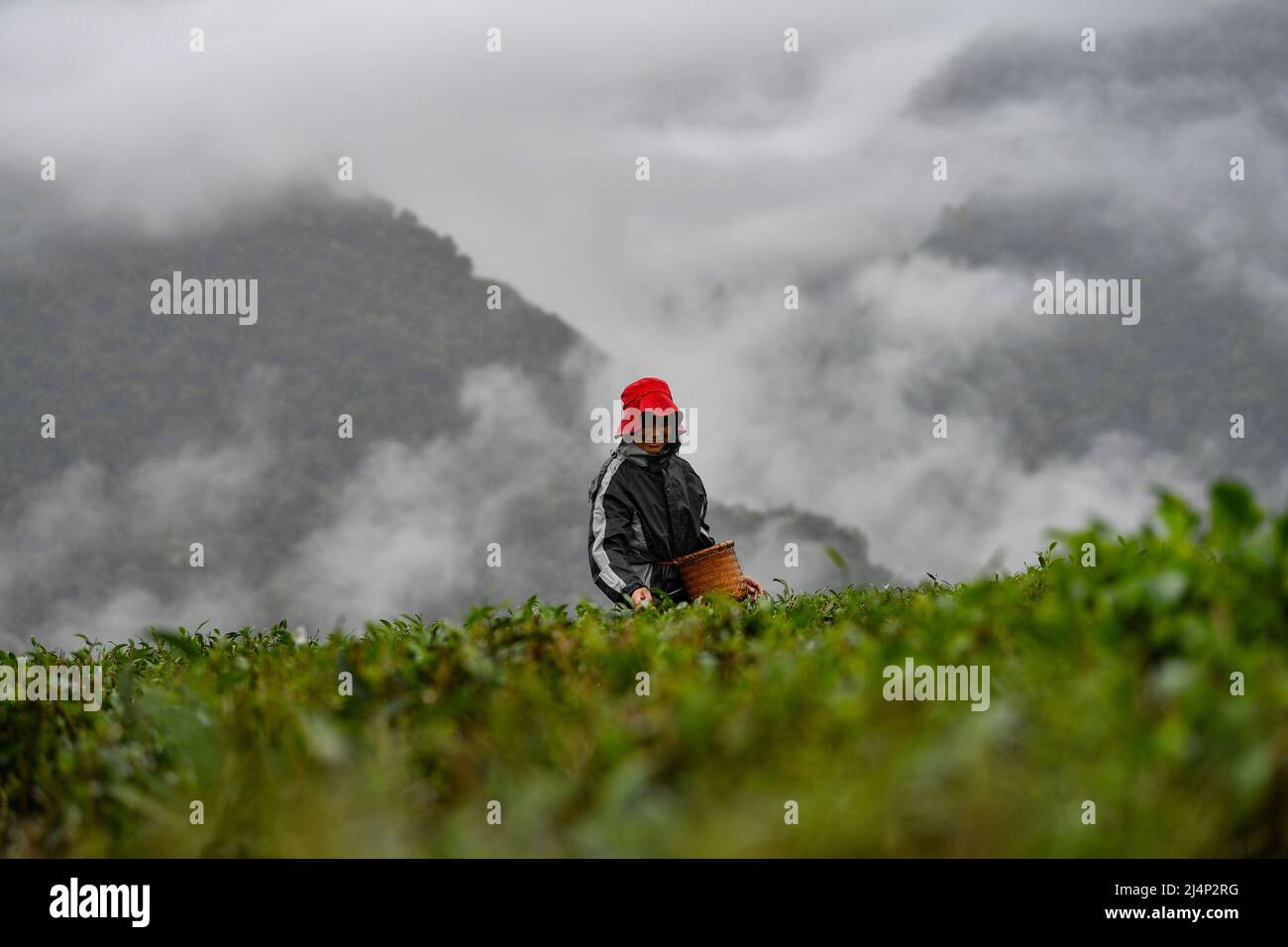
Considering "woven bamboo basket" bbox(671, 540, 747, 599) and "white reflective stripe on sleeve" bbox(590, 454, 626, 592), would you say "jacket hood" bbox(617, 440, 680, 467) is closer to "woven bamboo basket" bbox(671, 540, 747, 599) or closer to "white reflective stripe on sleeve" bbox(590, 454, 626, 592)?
"white reflective stripe on sleeve" bbox(590, 454, 626, 592)

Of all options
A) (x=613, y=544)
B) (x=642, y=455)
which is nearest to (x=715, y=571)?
(x=613, y=544)

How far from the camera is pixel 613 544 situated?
7.73 m

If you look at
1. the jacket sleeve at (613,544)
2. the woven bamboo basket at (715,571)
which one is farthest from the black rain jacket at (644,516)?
the woven bamboo basket at (715,571)

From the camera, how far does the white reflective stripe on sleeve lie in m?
7.39

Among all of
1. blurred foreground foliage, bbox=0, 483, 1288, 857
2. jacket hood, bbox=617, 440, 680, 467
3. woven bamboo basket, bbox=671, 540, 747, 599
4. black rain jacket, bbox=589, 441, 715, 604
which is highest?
jacket hood, bbox=617, 440, 680, 467

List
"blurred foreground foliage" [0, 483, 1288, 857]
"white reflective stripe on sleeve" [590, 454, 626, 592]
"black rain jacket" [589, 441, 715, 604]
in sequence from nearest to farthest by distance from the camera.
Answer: "blurred foreground foliage" [0, 483, 1288, 857] < "white reflective stripe on sleeve" [590, 454, 626, 592] < "black rain jacket" [589, 441, 715, 604]

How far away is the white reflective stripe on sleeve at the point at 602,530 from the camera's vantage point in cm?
739

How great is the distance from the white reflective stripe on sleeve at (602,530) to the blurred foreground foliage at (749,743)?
12.2 ft

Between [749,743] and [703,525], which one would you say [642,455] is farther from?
[749,743]

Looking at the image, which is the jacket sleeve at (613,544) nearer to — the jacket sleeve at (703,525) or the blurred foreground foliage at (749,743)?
the jacket sleeve at (703,525)

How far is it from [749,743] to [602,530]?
213 inches

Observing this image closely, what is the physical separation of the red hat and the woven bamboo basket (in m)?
1.36

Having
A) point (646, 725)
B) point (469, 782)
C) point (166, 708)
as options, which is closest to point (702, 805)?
point (646, 725)

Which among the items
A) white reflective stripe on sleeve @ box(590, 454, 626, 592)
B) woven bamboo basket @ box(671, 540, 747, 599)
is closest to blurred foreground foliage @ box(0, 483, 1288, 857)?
woven bamboo basket @ box(671, 540, 747, 599)
